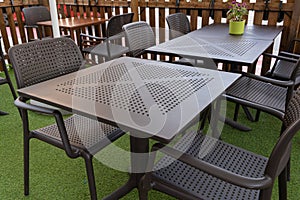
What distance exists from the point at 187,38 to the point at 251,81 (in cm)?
71

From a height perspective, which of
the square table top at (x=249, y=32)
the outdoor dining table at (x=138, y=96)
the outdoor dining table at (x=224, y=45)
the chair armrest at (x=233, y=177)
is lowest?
the chair armrest at (x=233, y=177)

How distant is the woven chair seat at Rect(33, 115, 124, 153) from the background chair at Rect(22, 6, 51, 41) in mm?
2964

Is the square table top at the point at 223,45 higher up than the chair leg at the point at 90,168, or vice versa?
the square table top at the point at 223,45

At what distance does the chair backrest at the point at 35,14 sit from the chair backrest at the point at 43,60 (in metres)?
2.85

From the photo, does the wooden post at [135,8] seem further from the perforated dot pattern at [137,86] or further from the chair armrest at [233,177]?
the chair armrest at [233,177]

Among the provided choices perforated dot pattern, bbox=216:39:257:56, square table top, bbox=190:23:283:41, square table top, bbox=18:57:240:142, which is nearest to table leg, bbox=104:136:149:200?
square table top, bbox=18:57:240:142

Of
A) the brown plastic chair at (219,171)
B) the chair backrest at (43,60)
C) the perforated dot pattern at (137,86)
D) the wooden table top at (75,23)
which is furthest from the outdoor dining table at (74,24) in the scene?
the brown plastic chair at (219,171)

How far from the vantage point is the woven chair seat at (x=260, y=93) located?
2.03m

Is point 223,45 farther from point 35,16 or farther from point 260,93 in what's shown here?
point 35,16

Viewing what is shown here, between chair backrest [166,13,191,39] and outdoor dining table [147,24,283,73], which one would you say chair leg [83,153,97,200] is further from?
chair backrest [166,13,191,39]

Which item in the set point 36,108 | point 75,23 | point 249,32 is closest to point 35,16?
point 75,23

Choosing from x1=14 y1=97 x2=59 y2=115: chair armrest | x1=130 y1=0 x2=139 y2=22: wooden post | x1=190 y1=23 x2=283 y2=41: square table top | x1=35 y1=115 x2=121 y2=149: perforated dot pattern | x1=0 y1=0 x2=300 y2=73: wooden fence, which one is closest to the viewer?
x1=14 y1=97 x2=59 y2=115: chair armrest

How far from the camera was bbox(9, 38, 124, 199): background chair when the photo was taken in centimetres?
151

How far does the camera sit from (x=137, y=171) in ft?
5.70
